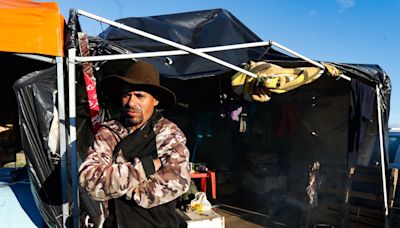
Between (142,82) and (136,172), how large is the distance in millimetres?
530

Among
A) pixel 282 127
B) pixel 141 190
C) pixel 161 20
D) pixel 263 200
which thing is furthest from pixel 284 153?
pixel 141 190

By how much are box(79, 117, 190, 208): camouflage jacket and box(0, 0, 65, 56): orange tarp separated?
4.88 ft

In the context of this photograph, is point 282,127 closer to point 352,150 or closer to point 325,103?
point 325,103

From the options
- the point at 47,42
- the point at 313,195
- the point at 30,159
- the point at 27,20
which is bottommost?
the point at 313,195

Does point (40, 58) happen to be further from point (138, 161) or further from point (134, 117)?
point (138, 161)

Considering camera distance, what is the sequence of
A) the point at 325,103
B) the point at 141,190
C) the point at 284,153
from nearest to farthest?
1. the point at 141,190
2. the point at 325,103
3. the point at 284,153

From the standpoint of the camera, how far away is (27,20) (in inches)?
118

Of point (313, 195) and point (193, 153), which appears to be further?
point (193, 153)

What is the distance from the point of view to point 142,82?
1896 millimetres

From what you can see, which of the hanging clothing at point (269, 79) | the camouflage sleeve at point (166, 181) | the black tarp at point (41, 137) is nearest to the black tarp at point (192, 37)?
the hanging clothing at point (269, 79)

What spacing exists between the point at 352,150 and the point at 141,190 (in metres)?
4.77

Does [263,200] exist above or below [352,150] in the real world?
below

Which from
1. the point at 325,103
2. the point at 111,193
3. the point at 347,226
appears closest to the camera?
the point at 111,193

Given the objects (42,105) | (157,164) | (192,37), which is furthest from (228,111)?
(157,164)
